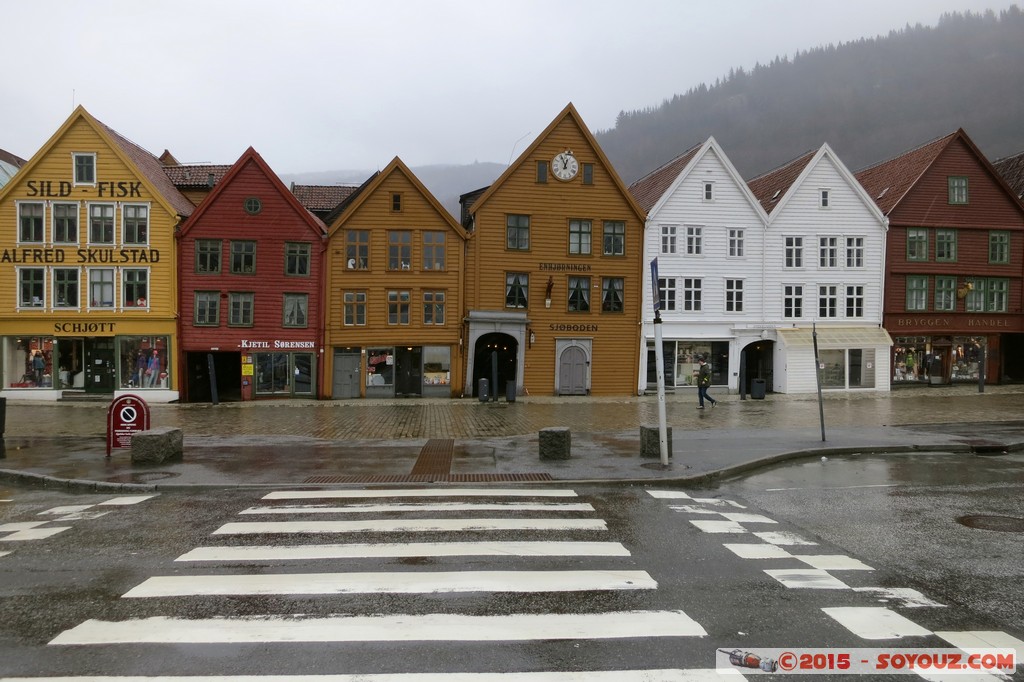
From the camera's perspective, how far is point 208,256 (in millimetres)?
30531

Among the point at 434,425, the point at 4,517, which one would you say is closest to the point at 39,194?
the point at 434,425

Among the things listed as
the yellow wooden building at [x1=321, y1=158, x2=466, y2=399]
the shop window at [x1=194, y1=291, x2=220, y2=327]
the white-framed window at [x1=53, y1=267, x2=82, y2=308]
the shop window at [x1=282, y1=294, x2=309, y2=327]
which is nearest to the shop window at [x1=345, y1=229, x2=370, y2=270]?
the yellow wooden building at [x1=321, y1=158, x2=466, y2=399]

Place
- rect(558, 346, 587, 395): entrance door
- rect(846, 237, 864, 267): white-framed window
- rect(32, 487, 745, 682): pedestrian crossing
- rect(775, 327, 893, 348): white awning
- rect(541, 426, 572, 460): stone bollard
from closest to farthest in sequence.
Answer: rect(32, 487, 745, 682): pedestrian crossing < rect(541, 426, 572, 460): stone bollard < rect(558, 346, 587, 395): entrance door < rect(775, 327, 893, 348): white awning < rect(846, 237, 864, 267): white-framed window

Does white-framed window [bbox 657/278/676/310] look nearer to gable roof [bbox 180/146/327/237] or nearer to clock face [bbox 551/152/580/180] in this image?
clock face [bbox 551/152/580/180]

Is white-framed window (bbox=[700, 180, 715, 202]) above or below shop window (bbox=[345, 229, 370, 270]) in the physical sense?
above

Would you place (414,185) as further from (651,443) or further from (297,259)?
(651,443)

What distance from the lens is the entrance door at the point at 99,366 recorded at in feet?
99.0

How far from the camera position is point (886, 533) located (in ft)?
26.5

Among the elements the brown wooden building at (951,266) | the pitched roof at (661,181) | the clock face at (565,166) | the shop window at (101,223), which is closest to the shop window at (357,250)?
the clock face at (565,166)

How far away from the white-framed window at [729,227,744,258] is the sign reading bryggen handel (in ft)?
94.9

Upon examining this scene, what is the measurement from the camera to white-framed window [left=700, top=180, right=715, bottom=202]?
33.7 m

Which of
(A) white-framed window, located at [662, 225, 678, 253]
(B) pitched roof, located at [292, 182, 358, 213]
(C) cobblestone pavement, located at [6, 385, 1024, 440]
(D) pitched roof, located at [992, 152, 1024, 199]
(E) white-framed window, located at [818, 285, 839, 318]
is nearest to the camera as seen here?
(C) cobblestone pavement, located at [6, 385, 1024, 440]

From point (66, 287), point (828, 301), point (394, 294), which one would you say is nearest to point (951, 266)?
point (828, 301)

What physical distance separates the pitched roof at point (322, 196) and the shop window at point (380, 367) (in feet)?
36.6
